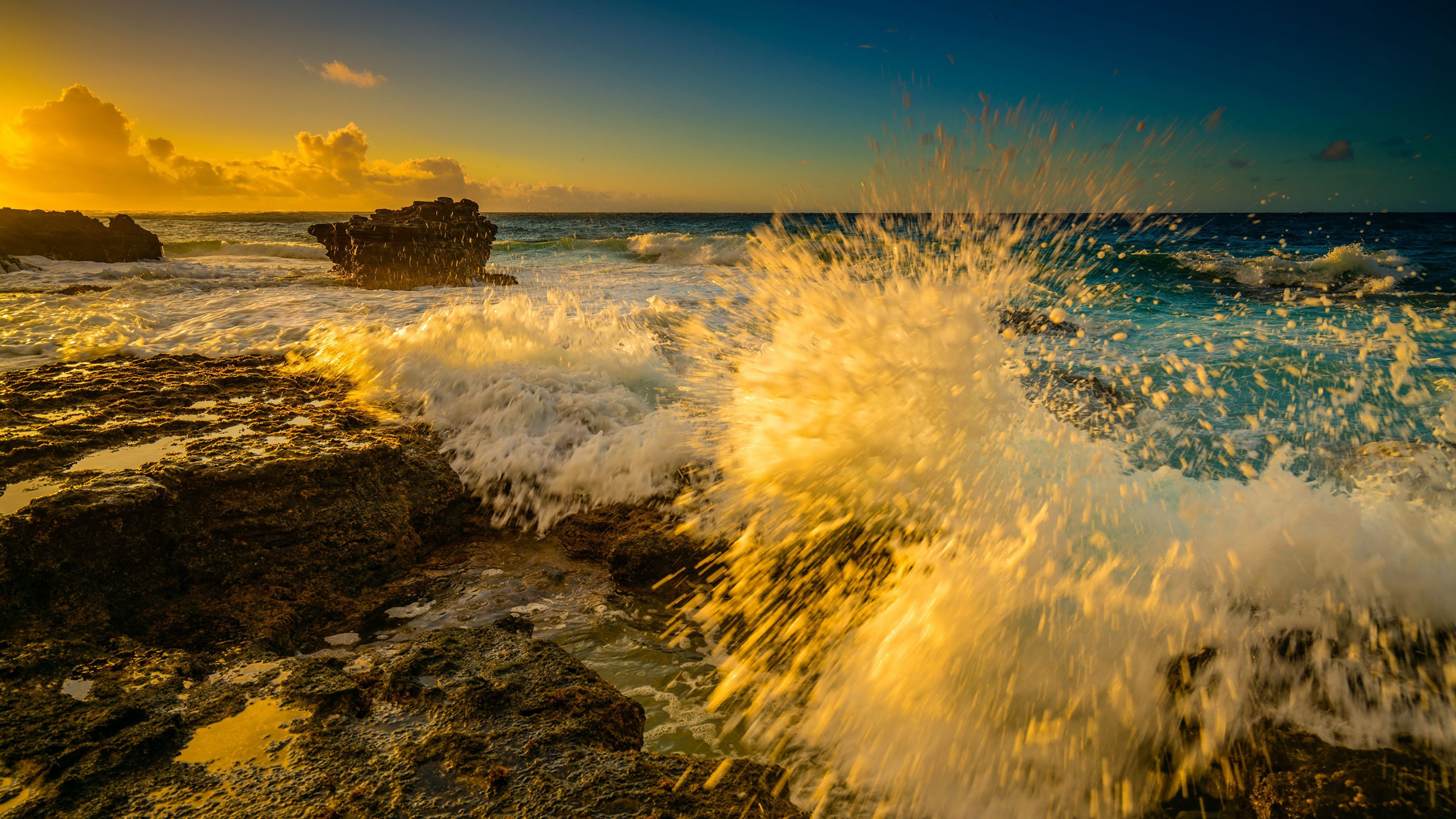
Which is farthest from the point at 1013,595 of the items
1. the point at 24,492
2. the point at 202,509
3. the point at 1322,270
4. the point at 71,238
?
the point at 71,238

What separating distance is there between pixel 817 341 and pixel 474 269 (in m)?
12.9

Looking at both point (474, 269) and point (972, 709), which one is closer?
point (972, 709)

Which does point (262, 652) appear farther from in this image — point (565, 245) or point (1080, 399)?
point (565, 245)

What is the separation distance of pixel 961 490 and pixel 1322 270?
62.7 ft

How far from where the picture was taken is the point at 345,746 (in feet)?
5.30

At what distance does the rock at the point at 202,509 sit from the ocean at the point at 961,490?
600mm

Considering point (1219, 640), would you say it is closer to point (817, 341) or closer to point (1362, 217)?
point (817, 341)

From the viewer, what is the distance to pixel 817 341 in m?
4.12

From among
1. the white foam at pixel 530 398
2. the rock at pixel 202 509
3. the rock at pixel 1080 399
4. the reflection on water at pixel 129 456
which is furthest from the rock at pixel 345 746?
the rock at pixel 1080 399

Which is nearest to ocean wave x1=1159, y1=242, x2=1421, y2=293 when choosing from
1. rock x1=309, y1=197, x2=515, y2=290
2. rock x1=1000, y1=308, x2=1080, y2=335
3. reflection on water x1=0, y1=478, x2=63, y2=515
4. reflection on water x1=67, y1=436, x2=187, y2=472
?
rock x1=1000, y1=308, x2=1080, y2=335

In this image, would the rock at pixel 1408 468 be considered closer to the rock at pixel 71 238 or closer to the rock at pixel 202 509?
the rock at pixel 202 509

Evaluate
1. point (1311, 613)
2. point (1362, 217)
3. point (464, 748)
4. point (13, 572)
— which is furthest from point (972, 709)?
point (1362, 217)

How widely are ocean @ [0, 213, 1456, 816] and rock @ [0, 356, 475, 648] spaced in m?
0.60

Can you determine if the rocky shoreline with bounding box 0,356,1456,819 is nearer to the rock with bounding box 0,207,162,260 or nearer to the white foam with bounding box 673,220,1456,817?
the white foam with bounding box 673,220,1456,817
